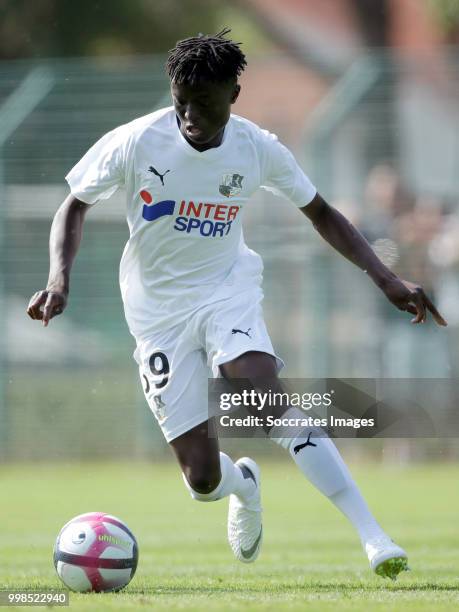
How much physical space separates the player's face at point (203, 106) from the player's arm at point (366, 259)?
0.82m

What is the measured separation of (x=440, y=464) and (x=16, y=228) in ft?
15.3

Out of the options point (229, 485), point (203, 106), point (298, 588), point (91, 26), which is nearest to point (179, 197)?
point (203, 106)

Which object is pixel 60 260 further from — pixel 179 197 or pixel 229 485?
pixel 229 485

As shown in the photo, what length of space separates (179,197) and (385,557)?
6.18ft

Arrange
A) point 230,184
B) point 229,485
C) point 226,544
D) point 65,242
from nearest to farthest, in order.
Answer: point 65,242, point 230,184, point 229,485, point 226,544

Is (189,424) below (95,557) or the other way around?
the other way around

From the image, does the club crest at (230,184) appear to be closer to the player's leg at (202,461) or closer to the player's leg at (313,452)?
the player's leg at (313,452)

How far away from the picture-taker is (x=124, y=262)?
22.2 ft

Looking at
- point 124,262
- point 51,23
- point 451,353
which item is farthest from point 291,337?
point 51,23

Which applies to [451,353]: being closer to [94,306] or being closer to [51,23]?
[94,306]

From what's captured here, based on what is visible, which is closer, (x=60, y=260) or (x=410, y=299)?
(x=60, y=260)

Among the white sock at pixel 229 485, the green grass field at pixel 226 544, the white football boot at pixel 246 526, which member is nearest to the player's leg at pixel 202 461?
the white sock at pixel 229 485

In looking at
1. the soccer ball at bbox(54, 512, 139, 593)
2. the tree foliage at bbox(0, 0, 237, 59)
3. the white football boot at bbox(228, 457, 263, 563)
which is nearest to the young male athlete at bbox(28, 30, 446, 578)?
the white football boot at bbox(228, 457, 263, 563)

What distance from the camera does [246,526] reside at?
22.6 ft
